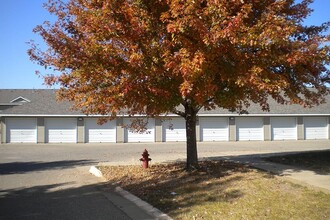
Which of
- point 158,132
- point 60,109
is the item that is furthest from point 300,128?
point 60,109

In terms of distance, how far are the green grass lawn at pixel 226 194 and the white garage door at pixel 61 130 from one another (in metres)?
22.9

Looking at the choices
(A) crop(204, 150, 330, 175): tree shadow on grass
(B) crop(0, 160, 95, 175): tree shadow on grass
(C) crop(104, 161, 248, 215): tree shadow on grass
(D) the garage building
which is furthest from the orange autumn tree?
(D) the garage building

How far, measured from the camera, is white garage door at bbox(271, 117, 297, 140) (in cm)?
3712

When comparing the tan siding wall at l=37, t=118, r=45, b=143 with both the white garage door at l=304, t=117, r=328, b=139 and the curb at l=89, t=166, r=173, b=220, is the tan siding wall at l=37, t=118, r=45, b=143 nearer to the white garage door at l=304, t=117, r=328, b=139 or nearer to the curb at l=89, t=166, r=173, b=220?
the white garage door at l=304, t=117, r=328, b=139

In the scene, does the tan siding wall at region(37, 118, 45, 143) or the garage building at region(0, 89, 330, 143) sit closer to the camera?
the tan siding wall at region(37, 118, 45, 143)

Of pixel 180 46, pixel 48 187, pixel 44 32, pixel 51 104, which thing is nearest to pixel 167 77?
pixel 180 46

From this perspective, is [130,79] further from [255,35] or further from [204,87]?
[255,35]

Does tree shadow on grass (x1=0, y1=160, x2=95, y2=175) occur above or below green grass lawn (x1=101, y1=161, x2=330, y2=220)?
below

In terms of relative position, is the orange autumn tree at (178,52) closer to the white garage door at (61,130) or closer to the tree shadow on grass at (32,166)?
the tree shadow on grass at (32,166)

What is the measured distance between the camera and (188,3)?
838cm

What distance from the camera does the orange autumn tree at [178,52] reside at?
27.7 ft

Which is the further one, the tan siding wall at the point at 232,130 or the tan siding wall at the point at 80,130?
the tan siding wall at the point at 232,130

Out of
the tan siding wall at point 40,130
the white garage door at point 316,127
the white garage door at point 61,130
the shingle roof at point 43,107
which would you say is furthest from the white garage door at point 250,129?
the tan siding wall at point 40,130

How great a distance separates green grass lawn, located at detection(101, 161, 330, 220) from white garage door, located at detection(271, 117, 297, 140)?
25.2 metres
